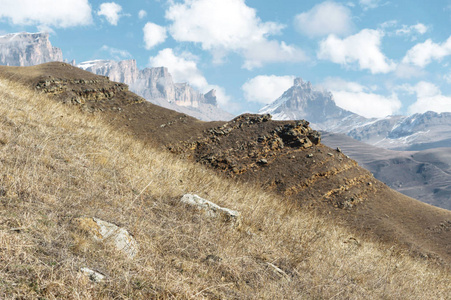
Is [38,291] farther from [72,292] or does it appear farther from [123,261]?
[123,261]

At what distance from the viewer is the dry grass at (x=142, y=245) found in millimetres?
2389

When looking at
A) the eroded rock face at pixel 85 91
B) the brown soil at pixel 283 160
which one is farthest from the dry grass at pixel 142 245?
the eroded rock face at pixel 85 91

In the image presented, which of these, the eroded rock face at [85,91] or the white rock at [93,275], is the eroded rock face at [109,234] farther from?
the eroded rock face at [85,91]

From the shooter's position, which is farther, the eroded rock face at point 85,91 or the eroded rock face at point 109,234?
the eroded rock face at point 85,91

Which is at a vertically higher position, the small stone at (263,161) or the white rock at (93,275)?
the white rock at (93,275)

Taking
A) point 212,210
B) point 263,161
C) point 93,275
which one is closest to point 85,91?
point 263,161

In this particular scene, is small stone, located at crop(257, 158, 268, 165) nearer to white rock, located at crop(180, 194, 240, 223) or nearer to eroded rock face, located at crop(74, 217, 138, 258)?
white rock, located at crop(180, 194, 240, 223)

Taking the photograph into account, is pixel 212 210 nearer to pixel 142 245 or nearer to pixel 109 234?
pixel 142 245


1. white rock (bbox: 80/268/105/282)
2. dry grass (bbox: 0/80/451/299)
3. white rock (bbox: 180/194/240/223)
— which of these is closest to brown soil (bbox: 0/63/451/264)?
dry grass (bbox: 0/80/451/299)

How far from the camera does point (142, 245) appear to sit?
10.3 feet

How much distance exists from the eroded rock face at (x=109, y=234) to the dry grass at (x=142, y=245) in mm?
98

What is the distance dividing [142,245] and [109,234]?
376mm

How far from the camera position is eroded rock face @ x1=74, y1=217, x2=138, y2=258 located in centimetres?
297

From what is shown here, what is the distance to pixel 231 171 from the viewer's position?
62.2 ft
